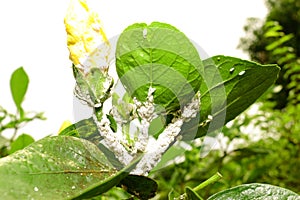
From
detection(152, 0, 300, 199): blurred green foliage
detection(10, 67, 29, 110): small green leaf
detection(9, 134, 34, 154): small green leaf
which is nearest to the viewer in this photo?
detection(9, 134, 34, 154): small green leaf

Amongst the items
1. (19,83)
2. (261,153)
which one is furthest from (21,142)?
(261,153)

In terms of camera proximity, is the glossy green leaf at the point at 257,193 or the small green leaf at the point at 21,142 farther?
the small green leaf at the point at 21,142

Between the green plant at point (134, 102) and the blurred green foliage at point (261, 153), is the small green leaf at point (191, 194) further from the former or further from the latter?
the blurred green foliage at point (261, 153)

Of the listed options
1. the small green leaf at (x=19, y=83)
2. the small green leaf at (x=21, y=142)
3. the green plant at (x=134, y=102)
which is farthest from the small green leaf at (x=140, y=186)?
the small green leaf at (x=19, y=83)

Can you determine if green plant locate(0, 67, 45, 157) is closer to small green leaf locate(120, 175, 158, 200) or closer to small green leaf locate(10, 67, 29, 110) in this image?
small green leaf locate(10, 67, 29, 110)

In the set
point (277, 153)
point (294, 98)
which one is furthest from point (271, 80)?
point (294, 98)

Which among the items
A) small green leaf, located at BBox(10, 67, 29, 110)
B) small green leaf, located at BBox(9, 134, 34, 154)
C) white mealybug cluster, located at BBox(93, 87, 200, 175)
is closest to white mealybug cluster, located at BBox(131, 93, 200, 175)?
white mealybug cluster, located at BBox(93, 87, 200, 175)
